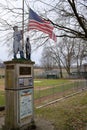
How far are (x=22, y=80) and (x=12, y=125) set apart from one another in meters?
1.48

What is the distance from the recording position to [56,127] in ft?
30.8

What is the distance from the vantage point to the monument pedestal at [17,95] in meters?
8.52

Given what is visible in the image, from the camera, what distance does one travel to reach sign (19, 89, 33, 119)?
28.6 ft

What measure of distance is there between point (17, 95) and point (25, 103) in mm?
551

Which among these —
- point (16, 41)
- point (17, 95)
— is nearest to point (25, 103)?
point (17, 95)

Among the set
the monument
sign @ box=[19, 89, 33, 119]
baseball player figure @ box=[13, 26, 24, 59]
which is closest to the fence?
sign @ box=[19, 89, 33, 119]

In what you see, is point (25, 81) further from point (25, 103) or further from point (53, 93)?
point (53, 93)

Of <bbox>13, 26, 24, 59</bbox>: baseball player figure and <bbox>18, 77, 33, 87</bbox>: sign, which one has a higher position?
<bbox>13, 26, 24, 59</bbox>: baseball player figure

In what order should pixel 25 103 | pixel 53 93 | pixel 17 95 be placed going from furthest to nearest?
pixel 53 93
pixel 25 103
pixel 17 95

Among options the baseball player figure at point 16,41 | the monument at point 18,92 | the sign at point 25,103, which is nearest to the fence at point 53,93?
the sign at point 25,103

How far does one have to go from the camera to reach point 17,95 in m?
8.53

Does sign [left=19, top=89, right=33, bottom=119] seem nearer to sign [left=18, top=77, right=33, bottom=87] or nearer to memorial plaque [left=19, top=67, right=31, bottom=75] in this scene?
sign [left=18, top=77, right=33, bottom=87]

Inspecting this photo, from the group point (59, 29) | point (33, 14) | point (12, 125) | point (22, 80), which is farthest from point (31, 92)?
point (59, 29)

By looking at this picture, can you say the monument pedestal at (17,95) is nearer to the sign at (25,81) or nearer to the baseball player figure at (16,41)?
the sign at (25,81)
